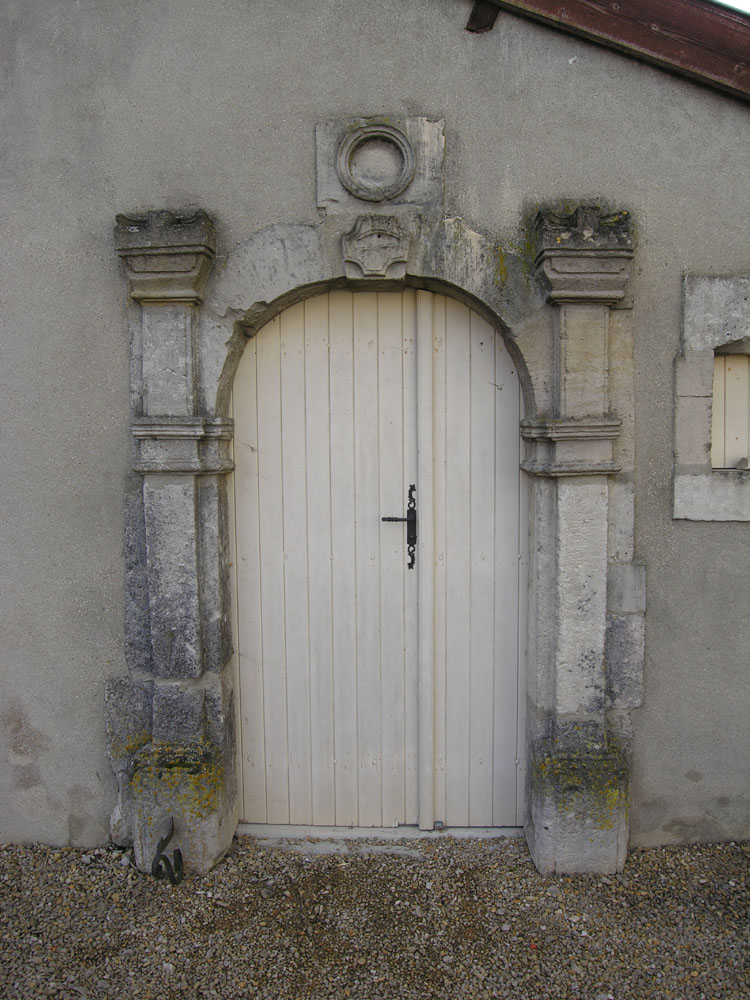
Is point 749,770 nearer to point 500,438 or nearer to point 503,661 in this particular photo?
point 503,661

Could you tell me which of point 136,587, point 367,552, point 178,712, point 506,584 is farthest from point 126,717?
point 506,584

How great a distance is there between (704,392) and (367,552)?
159 centimetres

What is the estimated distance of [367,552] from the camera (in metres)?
2.99

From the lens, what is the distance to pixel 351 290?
9.39ft

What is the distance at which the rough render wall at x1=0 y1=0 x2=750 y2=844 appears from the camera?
265 cm

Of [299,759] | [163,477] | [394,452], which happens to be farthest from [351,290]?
[299,759]

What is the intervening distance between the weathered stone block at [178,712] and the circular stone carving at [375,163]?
85.6 inches

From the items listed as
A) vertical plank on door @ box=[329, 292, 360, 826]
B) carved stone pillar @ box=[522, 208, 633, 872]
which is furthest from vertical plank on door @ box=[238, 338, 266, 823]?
carved stone pillar @ box=[522, 208, 633, 872]

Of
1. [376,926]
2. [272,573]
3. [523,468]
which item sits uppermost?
[523,468]

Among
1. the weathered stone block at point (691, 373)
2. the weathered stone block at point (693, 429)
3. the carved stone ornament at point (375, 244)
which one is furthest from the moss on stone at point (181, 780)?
the weathered stone block at point (691, 373)

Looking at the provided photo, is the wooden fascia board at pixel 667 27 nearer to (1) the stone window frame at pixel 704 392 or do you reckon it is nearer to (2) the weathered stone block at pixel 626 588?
(1) the stone window frame at pixel 704 392

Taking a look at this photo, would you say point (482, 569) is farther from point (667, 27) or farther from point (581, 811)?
point (667, 27)

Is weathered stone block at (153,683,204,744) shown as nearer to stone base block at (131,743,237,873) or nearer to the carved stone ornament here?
stone base block at (131,743,237,873)

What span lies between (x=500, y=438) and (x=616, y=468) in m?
0.51
